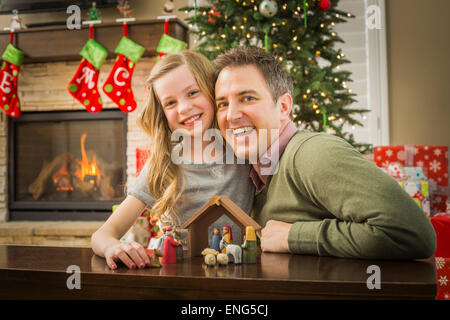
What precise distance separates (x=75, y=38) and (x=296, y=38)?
1.89 meters

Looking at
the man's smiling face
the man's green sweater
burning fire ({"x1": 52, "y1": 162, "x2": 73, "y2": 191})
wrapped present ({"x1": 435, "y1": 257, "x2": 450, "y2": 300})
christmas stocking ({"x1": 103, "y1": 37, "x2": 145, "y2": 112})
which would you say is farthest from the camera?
burning fire ({"x1": 52, "y1": 162, "x2": 73, "y2": 191})

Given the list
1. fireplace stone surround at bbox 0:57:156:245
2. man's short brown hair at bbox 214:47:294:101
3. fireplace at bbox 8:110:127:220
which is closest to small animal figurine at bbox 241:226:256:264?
man's short brown hair at bbox 214:47:294:101

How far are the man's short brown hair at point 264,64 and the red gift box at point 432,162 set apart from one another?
7.47 feet

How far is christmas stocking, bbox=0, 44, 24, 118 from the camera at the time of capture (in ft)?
11.7

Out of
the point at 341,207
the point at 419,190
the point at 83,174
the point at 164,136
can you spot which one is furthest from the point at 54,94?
the point at 341,207

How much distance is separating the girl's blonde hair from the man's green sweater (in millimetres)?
274

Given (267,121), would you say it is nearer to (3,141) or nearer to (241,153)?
(241,153)

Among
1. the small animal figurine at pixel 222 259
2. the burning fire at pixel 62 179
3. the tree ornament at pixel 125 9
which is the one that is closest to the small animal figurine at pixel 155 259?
the small animal figurine at pixel 222 259

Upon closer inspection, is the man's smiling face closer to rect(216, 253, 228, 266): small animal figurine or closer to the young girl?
the young girl

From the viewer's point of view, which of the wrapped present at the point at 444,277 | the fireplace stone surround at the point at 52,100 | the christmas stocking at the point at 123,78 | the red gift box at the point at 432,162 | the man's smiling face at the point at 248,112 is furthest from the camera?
the fireplace stone surround at the point at 52,100

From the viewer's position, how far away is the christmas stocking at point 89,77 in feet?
11.1

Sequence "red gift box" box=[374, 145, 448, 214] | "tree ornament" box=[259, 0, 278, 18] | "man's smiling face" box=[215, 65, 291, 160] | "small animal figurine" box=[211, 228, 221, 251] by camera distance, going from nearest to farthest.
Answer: "small animal figurine" box=[211, 228, 221, 251] → "man's smiling face" box=[215, 65, 291, 160] → "tree ornament" box=[259, 0, 278, 18] → "red gift box" box=[374, 145, 448, 214]

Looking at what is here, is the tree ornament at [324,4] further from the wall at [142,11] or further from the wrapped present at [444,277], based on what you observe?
the wrapped present at [444,277]
